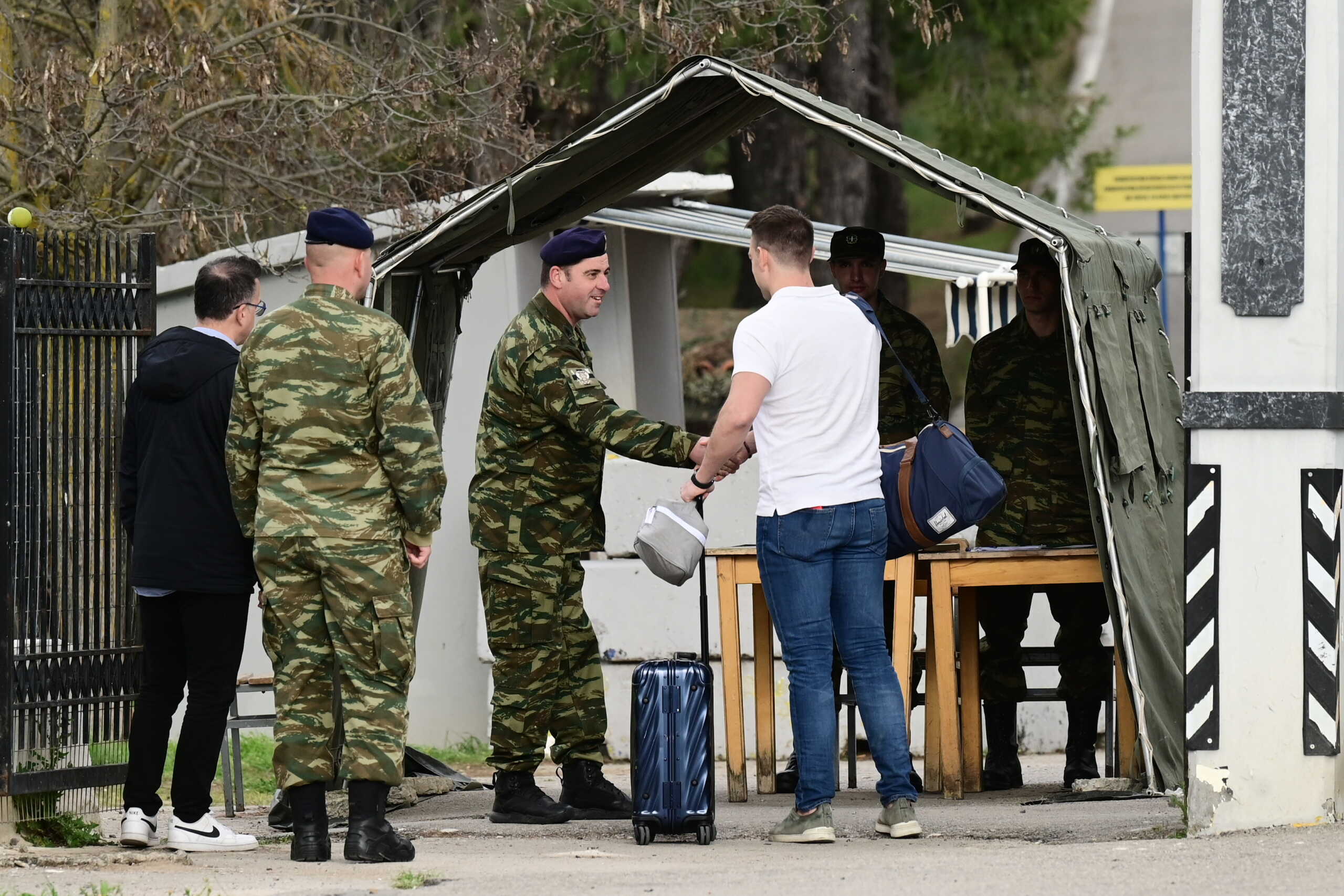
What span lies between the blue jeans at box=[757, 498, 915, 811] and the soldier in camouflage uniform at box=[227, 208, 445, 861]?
1138mm

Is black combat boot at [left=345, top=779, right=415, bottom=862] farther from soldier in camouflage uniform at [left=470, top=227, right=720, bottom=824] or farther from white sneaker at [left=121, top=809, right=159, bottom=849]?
soldier in camouflage uniform at [left=470, top=227, right=720, bottom=824]

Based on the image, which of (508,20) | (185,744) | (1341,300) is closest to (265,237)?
(508,20)

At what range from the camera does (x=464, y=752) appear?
1080 centimetres

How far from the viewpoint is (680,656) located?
250 inches

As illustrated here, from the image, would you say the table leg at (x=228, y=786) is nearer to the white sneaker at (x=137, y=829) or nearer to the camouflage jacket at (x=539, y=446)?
the white sneaker at (x=137, y=829)

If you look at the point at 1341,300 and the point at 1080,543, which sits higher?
the point at 1341,300

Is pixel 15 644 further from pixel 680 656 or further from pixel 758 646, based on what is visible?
pixel 758 646

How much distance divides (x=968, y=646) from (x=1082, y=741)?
0.69 meters

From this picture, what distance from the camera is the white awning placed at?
35.3 feet

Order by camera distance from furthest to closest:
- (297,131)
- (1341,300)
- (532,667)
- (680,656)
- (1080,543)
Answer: (297,131) → (1080,543) → (532,667) → (680,656) → (1341,300)

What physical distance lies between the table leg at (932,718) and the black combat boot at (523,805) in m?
1.36

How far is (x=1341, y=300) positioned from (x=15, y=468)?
437 cm

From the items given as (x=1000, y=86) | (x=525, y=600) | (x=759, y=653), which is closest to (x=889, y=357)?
(x=759, y=653)

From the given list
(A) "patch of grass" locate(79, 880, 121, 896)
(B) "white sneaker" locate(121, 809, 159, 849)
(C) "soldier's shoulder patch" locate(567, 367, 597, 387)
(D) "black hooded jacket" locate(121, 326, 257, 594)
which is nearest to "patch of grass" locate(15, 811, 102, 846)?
(B) "white sneaker" locate(121, 809, 159, 849)
